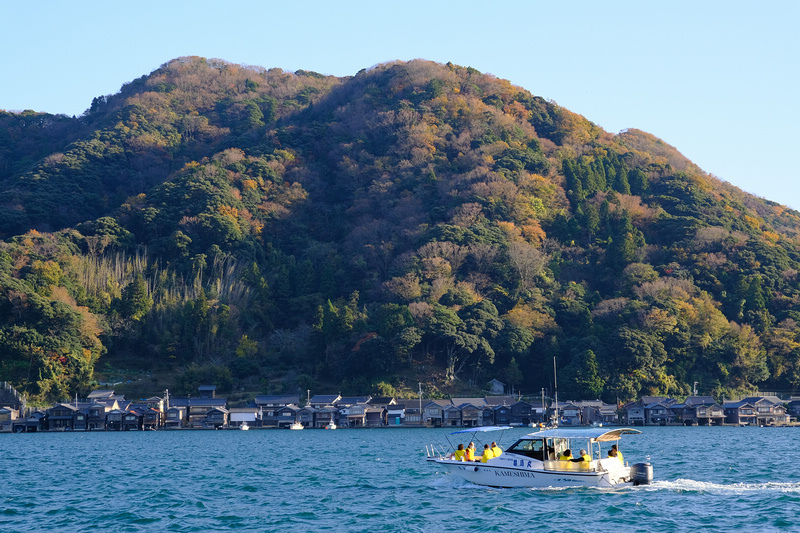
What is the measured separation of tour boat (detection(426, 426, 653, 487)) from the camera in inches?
1056

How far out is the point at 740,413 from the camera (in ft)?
250

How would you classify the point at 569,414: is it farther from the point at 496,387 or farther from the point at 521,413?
the point at 496,387

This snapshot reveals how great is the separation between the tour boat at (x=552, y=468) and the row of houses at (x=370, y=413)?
47.6 meters

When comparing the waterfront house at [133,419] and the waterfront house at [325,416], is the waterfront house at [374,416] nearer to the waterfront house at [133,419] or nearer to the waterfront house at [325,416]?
the waterfront house at [325,416]

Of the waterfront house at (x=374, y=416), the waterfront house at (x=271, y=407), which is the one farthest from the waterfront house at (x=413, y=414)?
the waterfront house at (x=271, y=407)

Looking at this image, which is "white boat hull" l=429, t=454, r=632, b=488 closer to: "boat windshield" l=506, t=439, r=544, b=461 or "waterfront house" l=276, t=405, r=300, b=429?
"boat windshield" l=506, t=439, r=544, b=461

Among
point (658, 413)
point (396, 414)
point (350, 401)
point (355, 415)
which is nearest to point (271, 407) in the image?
point (350, 401)

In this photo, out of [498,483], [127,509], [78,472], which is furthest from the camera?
[78,472]

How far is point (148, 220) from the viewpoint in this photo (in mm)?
100625

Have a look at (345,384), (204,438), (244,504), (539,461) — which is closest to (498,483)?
(539,461)

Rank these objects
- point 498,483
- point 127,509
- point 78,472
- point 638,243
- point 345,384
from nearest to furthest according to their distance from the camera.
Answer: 1. point 127,509
2. point 498,483
3. point 78,472
4. point 345,384
5. point 638,243

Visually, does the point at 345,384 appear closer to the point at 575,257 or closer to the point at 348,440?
the point at 348,440

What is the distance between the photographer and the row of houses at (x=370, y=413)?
249 ft

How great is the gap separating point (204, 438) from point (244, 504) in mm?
39264
